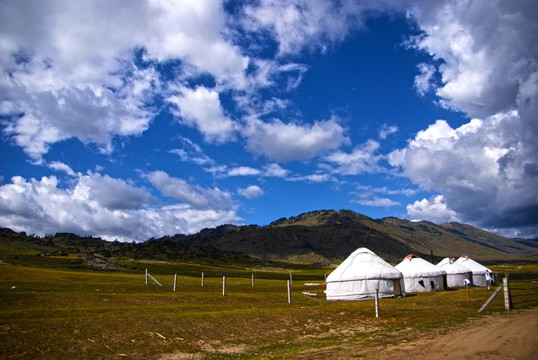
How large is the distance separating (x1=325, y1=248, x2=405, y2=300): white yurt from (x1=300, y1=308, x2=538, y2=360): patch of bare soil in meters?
18.8

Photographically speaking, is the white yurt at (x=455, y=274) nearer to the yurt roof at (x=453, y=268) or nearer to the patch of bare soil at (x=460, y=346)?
the yurt roof at (x=453, y=268)

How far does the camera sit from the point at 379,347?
1289 centimetres

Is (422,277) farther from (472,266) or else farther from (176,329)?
(176,329)

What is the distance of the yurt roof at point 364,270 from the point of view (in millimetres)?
35562

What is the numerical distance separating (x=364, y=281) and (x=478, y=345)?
941 inches

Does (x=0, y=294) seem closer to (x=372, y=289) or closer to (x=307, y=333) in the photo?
(x=307, y=333)

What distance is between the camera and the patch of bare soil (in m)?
10.9

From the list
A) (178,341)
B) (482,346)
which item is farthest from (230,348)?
(482,346)

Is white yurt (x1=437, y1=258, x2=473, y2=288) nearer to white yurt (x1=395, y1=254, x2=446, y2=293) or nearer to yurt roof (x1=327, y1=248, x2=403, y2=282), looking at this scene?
white yurt (x1=395, y1=254, x2=446, y2=293)

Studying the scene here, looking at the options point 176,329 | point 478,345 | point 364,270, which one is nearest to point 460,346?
point 478,345

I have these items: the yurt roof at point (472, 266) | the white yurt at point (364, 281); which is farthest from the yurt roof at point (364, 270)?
the yurt roof at point (472, 266)

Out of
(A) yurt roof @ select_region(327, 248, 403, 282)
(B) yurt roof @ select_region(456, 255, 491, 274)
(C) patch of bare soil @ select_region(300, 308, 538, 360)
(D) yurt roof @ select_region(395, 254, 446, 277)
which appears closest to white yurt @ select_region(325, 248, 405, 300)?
(A) yurt roof @ select_region(327, 248, 403, 282)

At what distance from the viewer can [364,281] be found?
35.6 m

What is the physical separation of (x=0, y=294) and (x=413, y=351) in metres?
24.2
